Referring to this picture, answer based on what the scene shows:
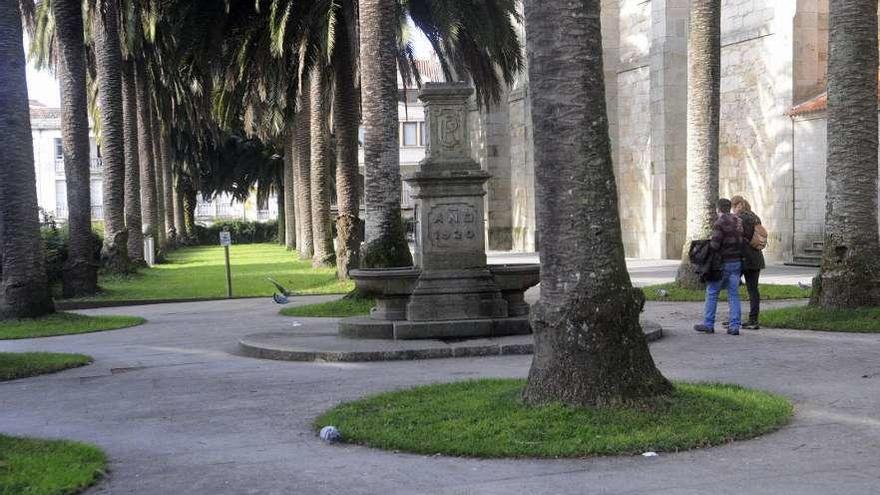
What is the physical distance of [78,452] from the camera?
6102mm

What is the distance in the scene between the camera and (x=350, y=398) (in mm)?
8086

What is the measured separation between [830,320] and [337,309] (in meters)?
7.45

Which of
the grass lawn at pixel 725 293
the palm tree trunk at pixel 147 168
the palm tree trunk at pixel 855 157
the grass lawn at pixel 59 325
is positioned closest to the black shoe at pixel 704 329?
the palm tree trunk at pixel 855 157

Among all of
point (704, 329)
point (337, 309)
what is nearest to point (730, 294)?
point (704, 329)

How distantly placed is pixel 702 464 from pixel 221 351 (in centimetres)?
766

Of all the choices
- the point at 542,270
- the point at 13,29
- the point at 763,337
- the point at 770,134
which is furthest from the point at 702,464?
the point at 770,134

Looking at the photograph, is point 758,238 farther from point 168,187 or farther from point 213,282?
point 168,187

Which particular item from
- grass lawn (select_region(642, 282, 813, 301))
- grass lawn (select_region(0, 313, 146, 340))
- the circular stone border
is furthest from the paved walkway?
grass lawn (select_region(642, 282, 813, 301))

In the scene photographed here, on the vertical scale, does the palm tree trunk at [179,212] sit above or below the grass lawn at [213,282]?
above

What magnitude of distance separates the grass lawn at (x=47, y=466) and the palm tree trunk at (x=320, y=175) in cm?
A: 1773

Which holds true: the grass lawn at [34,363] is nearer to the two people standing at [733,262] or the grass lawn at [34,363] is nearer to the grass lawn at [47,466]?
the grass lawn at [47,466]

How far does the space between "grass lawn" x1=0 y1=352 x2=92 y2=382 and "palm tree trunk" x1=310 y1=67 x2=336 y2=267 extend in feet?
43.3

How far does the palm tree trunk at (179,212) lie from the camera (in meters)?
56.3

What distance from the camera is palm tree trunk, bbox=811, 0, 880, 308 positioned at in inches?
453
